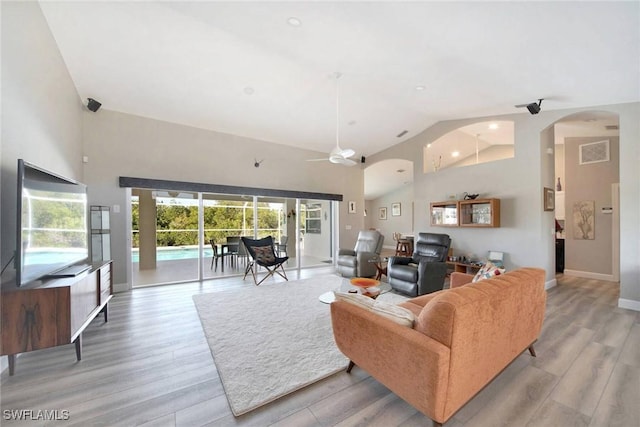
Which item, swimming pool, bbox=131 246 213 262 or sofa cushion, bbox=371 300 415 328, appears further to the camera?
swimming pool, bbox=131 246 213 262

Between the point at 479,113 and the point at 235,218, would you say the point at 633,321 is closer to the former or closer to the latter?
the point at 479,113

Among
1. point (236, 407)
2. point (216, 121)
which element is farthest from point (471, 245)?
point (216, 121)

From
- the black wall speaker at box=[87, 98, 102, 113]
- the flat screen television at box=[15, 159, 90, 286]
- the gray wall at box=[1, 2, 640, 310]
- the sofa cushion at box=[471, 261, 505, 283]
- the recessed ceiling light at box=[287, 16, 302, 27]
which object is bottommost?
the sofa cushion at box=[471, 261, 505, 283]

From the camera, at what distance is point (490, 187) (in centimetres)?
498

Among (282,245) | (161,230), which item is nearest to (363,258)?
(282,245)

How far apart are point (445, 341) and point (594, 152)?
6.45 metres

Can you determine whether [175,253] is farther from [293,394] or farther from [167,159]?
[293,394]

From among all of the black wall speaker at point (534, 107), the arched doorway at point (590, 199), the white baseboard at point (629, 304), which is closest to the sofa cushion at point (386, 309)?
the white baseboard at point (629, 304)

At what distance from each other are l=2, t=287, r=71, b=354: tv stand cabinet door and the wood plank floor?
0.31 meters

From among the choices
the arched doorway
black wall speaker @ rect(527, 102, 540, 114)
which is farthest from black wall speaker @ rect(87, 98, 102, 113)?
the arched doorway

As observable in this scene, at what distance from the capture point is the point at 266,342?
254 centimetres

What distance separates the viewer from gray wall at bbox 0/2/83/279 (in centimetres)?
208

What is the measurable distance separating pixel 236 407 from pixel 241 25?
3.48m

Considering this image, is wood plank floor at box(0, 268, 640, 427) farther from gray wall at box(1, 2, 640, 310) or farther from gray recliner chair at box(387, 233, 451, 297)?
gray recliner chair at box(387, 233, 451, 297)
